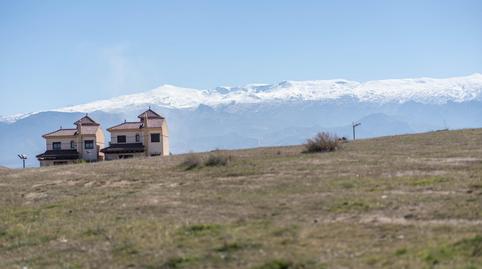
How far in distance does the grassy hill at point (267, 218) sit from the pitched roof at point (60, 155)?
56513mm

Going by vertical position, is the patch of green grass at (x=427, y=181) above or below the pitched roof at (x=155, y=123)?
below

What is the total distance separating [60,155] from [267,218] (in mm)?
73045

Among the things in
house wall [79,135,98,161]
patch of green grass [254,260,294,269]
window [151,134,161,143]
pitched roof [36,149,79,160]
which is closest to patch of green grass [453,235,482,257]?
patch of green grass [254,260,294,269]

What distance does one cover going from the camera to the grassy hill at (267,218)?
13.7m

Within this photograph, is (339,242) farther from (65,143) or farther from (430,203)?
(65,143)

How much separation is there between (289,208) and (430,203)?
3502 millimetres

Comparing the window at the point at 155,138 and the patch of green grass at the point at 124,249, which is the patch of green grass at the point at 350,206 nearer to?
the patch of green grass at the point at 124,249

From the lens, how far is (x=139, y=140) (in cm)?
8781

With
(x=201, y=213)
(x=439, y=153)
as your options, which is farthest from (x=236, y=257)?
(x=439, y=153)

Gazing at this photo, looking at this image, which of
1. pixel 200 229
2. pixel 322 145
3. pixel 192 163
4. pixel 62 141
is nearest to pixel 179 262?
pixel 200 229

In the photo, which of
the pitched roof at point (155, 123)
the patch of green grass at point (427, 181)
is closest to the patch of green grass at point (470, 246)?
the patch of green grass at point (427, 181)

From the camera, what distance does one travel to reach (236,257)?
13906 mm

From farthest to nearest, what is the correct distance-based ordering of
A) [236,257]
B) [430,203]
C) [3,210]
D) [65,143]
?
[65,143] < [3,210] < [430,203] < [236,257]

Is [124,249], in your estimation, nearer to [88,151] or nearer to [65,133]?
[88,151]
